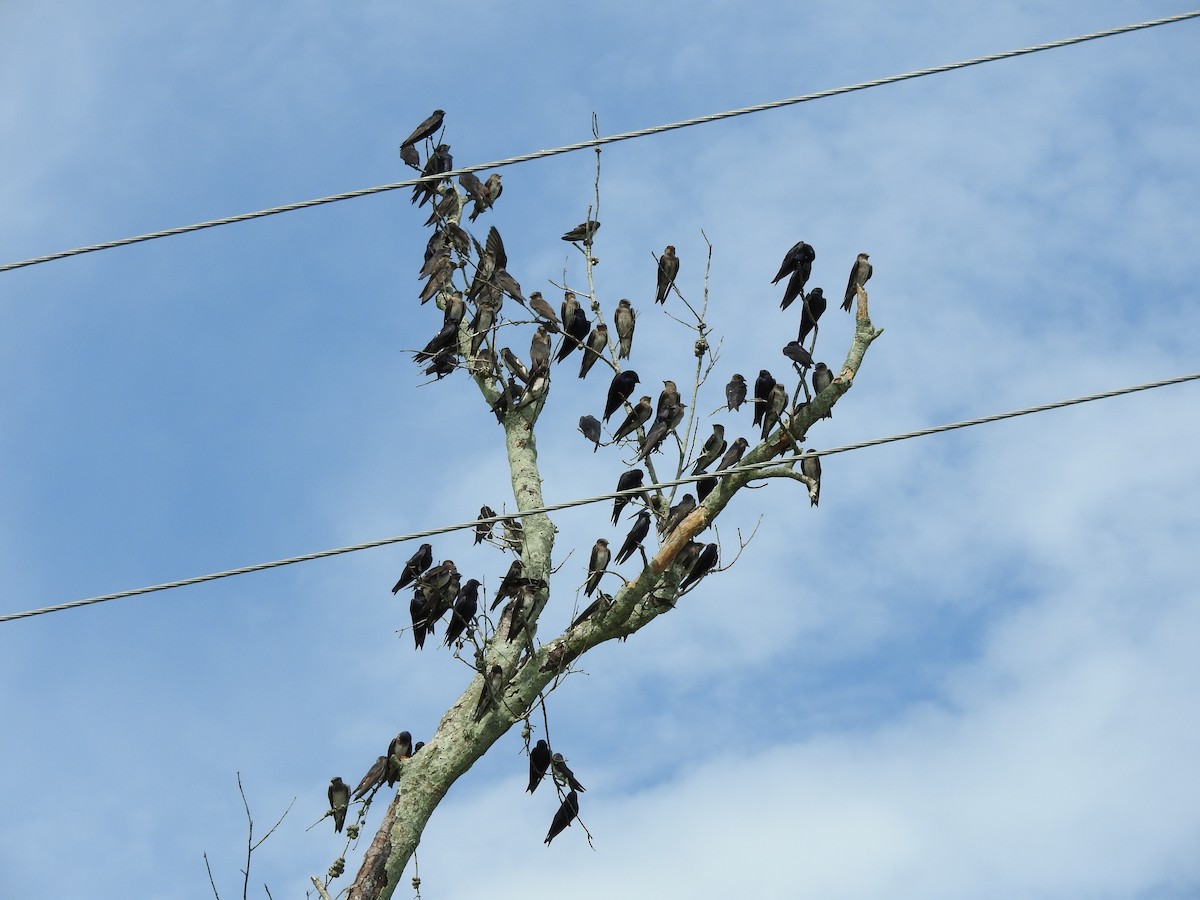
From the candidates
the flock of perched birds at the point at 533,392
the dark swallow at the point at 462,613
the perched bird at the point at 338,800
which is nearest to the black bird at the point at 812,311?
the flock of perched birds at the point at 533,392

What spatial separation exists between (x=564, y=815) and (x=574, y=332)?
3.02 meters

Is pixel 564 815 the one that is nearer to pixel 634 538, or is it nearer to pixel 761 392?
pixel 634 538

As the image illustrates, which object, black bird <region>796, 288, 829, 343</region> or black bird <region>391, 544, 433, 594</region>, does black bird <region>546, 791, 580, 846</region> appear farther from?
black bird <region>796, 288, 829, 343</region>

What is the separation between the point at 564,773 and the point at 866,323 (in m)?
3.01

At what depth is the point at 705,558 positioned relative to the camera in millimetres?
7941

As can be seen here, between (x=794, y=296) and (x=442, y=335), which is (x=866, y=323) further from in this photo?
(x=442, y=335)

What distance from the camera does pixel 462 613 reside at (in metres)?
8.16

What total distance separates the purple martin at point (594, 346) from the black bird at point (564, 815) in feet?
8.69

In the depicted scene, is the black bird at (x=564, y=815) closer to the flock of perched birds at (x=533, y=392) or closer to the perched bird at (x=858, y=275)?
the flock of perched birds at (x=533, y=392)

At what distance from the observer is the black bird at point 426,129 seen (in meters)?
10.5

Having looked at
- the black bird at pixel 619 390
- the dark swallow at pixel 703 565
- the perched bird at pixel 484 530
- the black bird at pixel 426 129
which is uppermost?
the black bird at pixel 426 129

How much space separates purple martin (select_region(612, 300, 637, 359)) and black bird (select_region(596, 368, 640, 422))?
0.33m

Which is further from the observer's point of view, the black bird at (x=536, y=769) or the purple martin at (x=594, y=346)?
the purple martin at (x=594, y=346)

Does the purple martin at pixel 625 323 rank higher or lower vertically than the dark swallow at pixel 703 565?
higher
